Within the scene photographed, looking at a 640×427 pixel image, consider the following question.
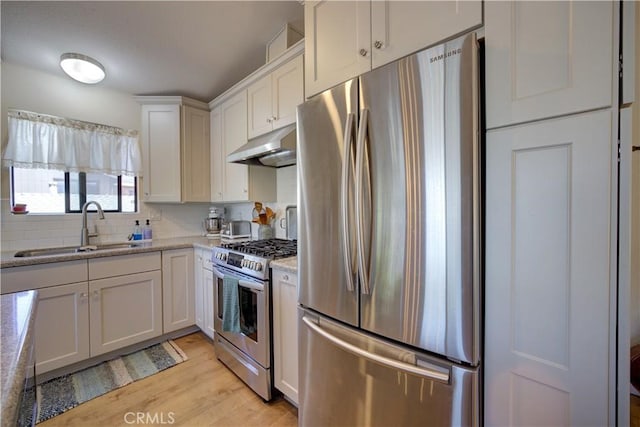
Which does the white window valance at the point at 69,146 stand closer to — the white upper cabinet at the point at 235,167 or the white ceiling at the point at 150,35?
the white ceiling at the point at 150,35

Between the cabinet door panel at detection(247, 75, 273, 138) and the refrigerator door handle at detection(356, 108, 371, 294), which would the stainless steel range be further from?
the cabinet door panel at detection(247, 75, 273, 138)

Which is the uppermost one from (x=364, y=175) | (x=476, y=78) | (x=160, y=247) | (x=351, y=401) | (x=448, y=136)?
(x=476, y=78)

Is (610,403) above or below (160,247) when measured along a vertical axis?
below

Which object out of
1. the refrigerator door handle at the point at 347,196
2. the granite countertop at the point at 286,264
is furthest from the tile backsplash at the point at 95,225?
the refrigerator door handle at the point at 347,196

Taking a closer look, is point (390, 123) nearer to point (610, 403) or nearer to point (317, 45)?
point (317, 45)

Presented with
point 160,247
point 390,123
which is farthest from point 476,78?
point 160,247

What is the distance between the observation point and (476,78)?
0.83 metres

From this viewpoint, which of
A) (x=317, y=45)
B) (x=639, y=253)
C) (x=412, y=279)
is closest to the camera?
(x=412, y=279)

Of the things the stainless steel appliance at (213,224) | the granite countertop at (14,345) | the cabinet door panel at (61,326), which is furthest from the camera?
the stainless steel appliance at (213,224)

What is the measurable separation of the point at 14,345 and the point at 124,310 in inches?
75.3

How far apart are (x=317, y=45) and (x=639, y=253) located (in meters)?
2.18

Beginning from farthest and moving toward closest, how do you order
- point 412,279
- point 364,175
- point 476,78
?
point 364,175 < point 412,279 < point 476,78

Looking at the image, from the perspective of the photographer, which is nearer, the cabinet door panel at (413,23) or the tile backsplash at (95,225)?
the cabinet door panel at (413,23)

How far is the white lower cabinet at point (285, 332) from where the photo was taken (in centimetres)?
156
